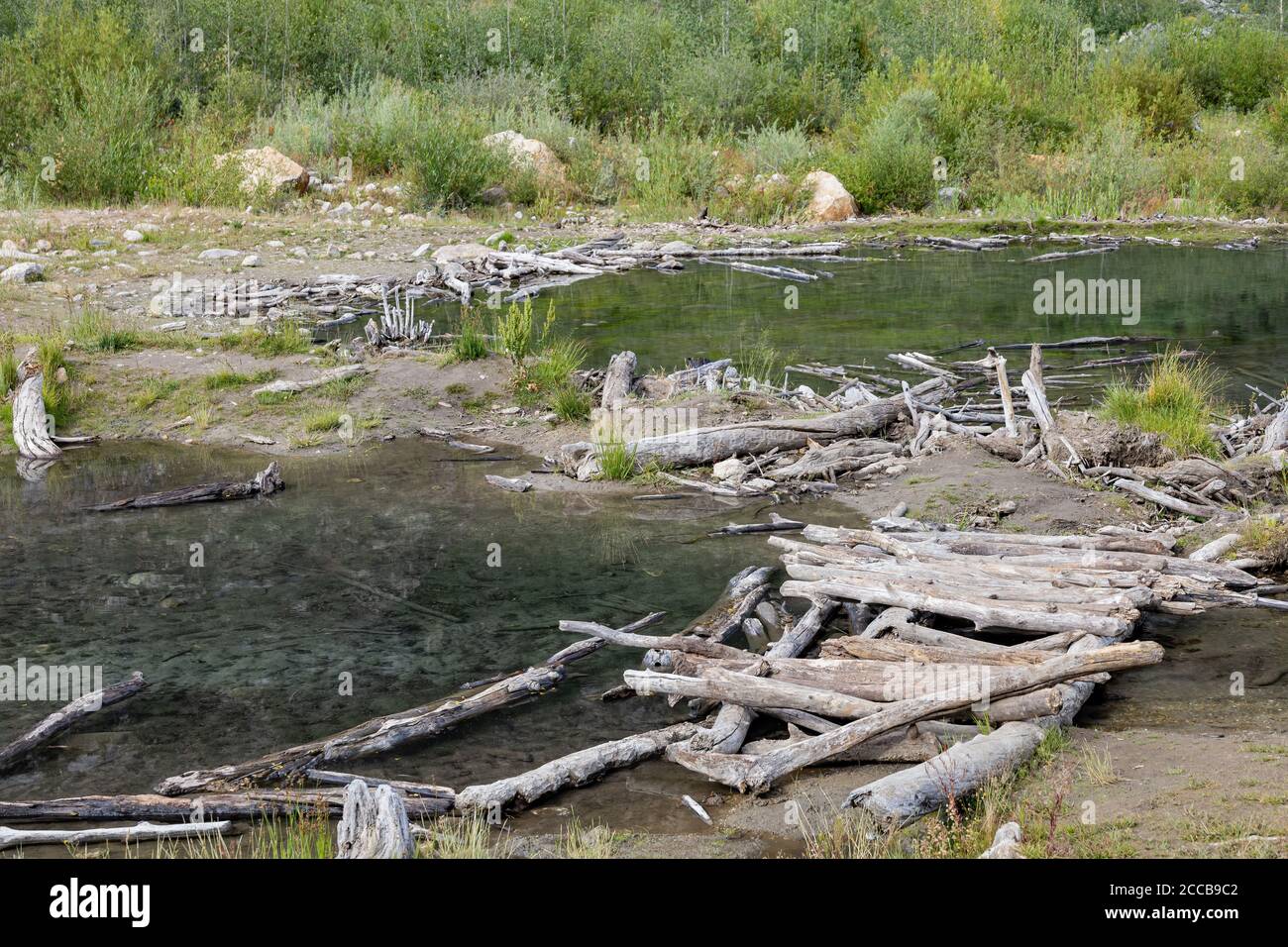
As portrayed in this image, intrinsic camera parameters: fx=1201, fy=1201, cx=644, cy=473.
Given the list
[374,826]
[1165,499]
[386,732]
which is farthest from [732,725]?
[1165,499]

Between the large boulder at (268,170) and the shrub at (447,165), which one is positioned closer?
the large boulder at (268,170)

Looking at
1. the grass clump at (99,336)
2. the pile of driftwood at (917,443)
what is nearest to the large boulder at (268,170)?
the grass clump at (99,336)

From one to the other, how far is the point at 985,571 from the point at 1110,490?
249cm

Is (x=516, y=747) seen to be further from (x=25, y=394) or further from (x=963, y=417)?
(x=25, y=394)

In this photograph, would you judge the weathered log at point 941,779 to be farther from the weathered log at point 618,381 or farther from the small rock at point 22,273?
the small rock at point 22,273

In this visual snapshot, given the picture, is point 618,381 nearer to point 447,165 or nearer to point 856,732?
point 856,732

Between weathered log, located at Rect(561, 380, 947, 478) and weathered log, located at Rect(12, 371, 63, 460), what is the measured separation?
4868 mm

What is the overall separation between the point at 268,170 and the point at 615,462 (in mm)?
16876

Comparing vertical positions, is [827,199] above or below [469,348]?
above

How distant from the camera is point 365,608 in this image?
7660 mm

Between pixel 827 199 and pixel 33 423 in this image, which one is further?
pixel 827 199

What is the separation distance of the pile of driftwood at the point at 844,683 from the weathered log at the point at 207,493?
11.7ft

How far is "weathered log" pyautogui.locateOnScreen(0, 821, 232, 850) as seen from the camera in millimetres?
4812

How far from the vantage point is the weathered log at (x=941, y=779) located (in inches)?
186
